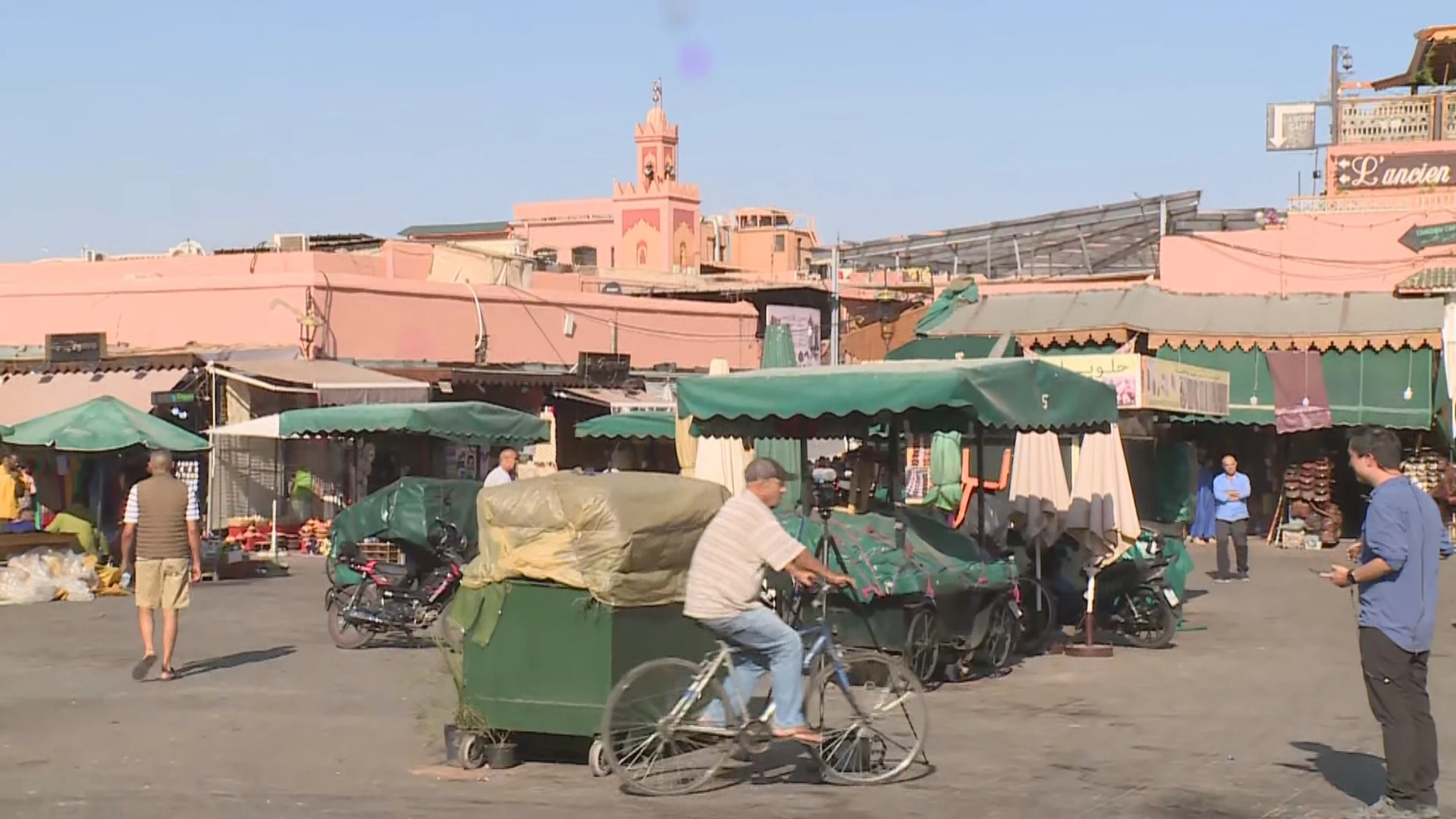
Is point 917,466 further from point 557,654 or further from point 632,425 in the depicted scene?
point 557,654

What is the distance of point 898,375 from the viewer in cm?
1254

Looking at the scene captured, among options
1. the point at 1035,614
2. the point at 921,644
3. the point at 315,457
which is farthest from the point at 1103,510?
the point at 315,457

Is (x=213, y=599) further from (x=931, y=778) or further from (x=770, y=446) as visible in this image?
(x=931, y=778)

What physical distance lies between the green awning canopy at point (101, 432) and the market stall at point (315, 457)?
216 centimetres

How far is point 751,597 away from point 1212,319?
24508 millimetres

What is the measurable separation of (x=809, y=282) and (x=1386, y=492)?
1414 inches

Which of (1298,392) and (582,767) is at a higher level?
(1298,392)

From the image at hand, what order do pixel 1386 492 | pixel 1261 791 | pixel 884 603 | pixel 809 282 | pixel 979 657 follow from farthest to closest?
pixel 809 282 → pixel 979 657 → pixel 884 603 → pixel 1261 791 → pixel 1386 492

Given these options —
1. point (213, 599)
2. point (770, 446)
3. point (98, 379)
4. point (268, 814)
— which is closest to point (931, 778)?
point (268, 814)

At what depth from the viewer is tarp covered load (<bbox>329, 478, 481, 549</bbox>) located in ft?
50.0

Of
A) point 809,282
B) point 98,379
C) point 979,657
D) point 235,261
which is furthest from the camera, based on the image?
point 809,282

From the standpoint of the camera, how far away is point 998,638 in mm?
13562

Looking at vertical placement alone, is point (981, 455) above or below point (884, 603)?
above

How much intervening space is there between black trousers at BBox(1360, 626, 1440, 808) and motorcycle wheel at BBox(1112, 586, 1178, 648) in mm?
7318
